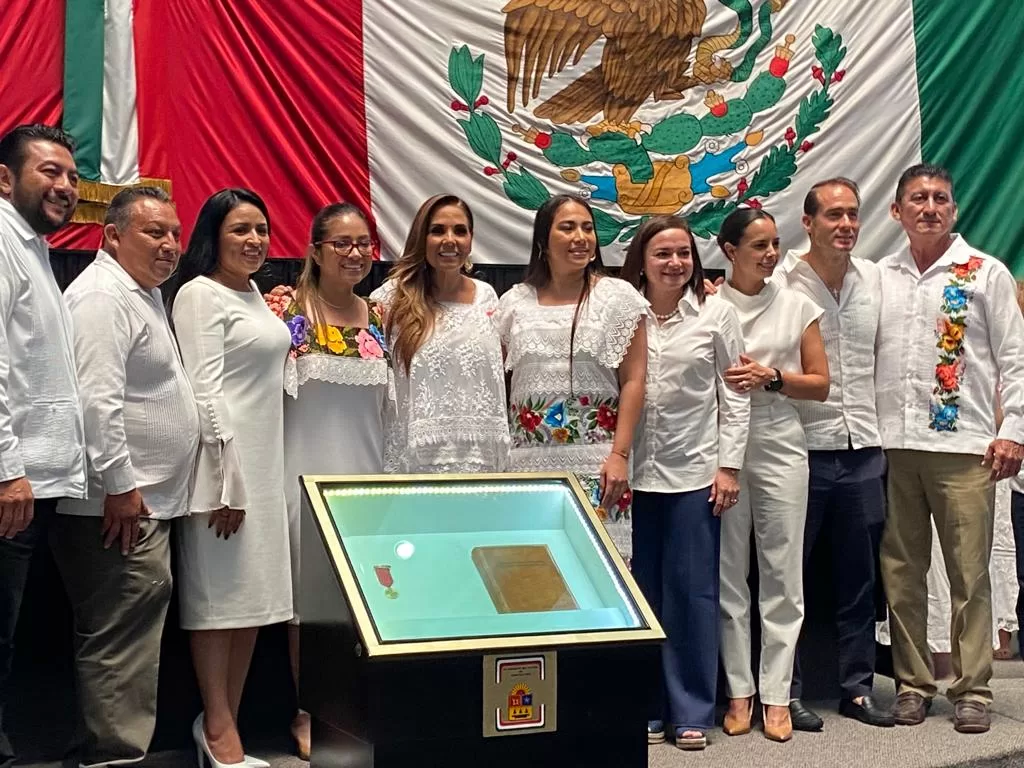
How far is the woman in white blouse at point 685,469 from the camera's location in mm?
3307

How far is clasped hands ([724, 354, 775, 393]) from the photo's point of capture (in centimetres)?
334

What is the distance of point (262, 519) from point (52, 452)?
589mm

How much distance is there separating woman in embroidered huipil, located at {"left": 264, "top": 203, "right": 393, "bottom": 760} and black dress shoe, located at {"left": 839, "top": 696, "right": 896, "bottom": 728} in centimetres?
163

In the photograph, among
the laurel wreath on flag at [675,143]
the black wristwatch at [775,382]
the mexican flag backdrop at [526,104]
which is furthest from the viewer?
the laurel wreath on flag at [675,143]

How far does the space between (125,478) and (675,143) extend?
3060mm

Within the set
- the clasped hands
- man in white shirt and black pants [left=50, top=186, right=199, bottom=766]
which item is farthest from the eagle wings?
man in white shirt and black pants [left=50, top=186, right=199, bottom=766]

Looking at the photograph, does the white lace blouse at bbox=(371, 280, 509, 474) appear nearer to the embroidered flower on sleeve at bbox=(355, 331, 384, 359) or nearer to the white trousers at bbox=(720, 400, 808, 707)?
the embroidered flower on sleeve at bbox=(355, 331, 384, 359)

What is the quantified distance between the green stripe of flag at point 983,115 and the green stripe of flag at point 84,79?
3.47m

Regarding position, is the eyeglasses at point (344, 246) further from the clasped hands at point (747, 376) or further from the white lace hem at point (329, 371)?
the clasped hands at point (747, 376)

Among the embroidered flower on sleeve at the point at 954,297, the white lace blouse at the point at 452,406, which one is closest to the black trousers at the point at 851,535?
the embroidered flower on sleeve at the point at 954,297

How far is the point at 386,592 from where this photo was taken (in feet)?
6.29

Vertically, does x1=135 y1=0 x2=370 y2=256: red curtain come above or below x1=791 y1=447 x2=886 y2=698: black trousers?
above

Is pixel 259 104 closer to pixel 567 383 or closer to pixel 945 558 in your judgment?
pixel 567 383

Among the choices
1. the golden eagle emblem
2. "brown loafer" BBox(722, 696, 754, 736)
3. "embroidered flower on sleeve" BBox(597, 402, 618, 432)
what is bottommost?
"brown loafer" BBox(722, 696, 754, 736)
